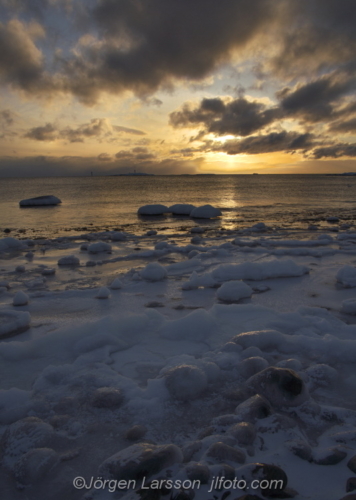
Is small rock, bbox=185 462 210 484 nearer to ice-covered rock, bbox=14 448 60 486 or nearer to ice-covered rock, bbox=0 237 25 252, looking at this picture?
ice-covered rock, bbox=14 448 60 486

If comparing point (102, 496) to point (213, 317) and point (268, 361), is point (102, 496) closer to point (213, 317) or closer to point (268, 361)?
point (268, 361)

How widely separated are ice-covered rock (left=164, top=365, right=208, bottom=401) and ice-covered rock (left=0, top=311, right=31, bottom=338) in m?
2.01

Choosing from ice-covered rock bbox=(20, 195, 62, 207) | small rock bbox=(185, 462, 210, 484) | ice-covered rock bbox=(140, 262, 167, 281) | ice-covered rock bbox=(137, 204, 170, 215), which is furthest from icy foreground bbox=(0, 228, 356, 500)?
ice-covered rock bbox=(20, 195, 62, 207)

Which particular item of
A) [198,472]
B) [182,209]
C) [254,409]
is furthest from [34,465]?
[182,209]

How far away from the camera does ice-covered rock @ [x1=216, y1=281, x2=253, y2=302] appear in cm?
453

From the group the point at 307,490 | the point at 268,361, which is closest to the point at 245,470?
the point at 307,490

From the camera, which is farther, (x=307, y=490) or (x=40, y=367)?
(x=40, y=367)

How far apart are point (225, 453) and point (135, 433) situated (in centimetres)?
58

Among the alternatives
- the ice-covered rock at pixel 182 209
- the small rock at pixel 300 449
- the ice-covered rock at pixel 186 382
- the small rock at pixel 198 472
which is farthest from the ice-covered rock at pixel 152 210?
the small rock at pixel 198 472

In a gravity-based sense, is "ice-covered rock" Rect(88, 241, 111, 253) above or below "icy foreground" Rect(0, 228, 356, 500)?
above

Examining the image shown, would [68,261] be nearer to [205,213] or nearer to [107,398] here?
[107,398]

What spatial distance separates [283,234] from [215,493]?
10141mm

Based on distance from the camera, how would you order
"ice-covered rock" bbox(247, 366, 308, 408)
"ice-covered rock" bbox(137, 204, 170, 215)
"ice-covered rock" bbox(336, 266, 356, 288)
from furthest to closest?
"ice-covered rock" bbox(137, 204, 170, 215) < "ice-covered rock" bbox(336, 266, 356, 288) < "ice-covered rock" bbox(247, 366, 308, 408)

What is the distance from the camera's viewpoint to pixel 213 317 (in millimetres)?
3672
